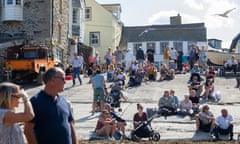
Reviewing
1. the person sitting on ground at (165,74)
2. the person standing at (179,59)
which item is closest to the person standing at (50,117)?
the person sitting on ground at (165,74)

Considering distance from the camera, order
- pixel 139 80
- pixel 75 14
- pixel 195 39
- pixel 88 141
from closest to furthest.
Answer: pixel 88 141, pixel 139 80, pixel 75 14, pixel 195 39

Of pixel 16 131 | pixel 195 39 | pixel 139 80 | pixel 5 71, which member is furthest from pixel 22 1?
pixel 195 39

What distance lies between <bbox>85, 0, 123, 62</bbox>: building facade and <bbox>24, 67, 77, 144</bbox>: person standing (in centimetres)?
4761

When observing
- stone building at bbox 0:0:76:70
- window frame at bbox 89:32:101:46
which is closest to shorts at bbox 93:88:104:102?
stone building at bbox 0:0:76:70

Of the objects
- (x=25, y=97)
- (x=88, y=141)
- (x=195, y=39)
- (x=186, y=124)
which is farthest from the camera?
Result: (x=195, y=39)

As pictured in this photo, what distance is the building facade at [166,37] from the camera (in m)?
56.5

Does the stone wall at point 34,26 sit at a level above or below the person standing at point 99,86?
above

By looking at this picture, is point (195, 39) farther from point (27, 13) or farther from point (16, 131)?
point (16, 131)

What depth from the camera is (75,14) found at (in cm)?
4128

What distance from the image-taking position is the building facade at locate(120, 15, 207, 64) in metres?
56.5

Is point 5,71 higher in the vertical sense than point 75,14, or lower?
lower

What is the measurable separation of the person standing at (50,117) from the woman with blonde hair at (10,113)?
157mm

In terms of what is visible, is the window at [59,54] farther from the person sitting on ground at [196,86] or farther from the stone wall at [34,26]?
the person sitting on ground at [196,86]

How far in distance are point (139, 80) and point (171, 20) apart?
3832cm
